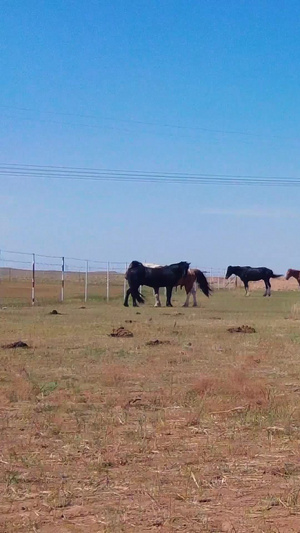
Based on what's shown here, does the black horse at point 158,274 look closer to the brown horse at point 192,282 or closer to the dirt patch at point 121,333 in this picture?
the brown horse at point 192,282

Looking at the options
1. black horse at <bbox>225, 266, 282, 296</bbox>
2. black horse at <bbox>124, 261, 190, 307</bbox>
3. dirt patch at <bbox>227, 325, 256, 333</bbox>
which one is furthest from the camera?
black horse at <bbox>225, 266, 282, 296</bbox>

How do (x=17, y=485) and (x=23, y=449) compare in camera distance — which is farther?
(x=23, y=449)

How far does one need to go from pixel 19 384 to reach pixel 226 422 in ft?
10.9

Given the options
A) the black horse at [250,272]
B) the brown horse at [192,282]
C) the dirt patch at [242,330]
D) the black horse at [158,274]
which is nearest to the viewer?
the dirt patch at [242,330]

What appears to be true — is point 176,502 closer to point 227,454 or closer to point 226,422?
point 227,454

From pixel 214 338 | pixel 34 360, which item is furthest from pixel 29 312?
pixel 34 360

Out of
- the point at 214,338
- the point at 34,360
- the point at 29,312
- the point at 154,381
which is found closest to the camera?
the point at 154,381

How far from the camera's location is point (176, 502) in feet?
19.4

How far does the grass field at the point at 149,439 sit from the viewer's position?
567 centimetres

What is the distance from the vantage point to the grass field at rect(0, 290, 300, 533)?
567 cm

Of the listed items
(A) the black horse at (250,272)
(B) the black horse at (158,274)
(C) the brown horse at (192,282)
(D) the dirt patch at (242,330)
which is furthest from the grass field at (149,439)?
(A) the black horse at (250,272)

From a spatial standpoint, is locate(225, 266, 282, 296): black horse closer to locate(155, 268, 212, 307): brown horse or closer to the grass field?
locate(155, 268, 212, 307): brown horse

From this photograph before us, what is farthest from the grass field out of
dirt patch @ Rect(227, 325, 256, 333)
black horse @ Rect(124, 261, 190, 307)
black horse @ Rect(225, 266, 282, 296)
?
black horse @ Rect(225, 266, 282, 296)

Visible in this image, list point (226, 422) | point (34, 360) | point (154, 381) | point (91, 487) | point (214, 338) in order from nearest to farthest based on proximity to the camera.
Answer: point (91, 487) → point (226, 422) → point (154, 381) → point (34, 360) → point (214, 338)
